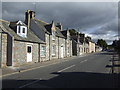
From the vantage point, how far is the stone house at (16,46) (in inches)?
786

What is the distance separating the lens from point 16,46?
21328mm

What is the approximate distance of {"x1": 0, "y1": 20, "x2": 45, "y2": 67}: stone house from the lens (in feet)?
65.5

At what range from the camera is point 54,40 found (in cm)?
3472

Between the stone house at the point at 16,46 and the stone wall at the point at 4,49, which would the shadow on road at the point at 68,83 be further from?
the stone house at the point at 16,46

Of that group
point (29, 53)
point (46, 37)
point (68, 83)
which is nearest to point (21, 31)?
point (29, 53)

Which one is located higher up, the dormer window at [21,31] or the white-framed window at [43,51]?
the dormer window at [21,31]

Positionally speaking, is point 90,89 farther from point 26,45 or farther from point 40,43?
point 40,43

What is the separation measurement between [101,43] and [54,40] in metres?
133

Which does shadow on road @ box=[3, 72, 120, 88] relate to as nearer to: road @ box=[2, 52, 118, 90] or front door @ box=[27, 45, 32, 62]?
road @ box=[2, 52, 118, 90]

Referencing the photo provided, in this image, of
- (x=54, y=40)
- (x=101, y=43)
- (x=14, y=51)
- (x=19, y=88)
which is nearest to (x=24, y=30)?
(x=14, y=51)

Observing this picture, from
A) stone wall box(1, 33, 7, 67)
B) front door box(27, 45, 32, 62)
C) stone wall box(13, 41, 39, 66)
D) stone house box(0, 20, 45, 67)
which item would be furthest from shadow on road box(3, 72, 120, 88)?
front door box(27, 45, 32, 62)

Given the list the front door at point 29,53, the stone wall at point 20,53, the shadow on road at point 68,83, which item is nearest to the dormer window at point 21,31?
the stone wall at point 20,53

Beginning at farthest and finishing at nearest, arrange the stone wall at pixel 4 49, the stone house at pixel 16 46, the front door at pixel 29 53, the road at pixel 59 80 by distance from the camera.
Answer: the front door at pixel 29 53 < the stone house at pixel 16 46 < the stone wall at pixel 4 49 < the road at pixel 59 80

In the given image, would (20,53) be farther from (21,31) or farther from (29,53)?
(21,31)
